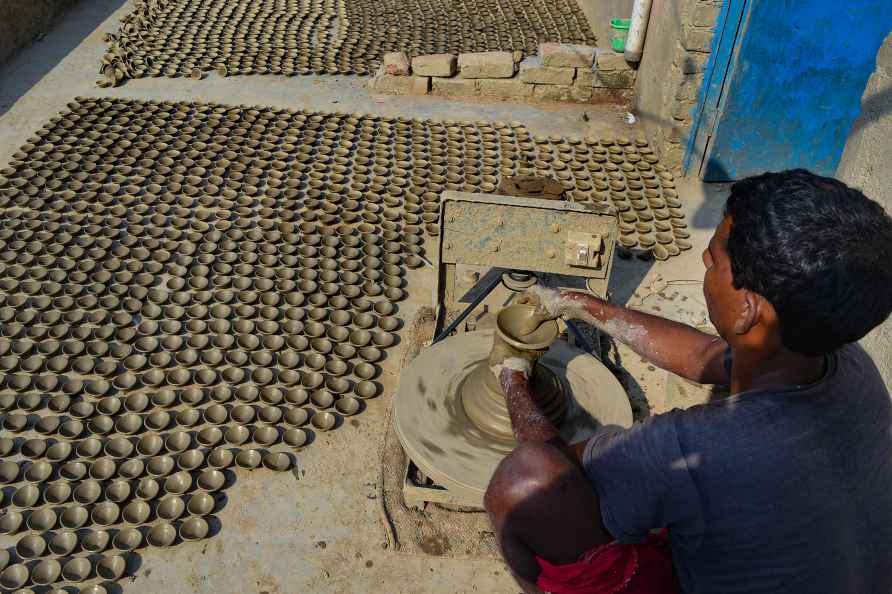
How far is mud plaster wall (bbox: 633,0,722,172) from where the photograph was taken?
7.10 meters

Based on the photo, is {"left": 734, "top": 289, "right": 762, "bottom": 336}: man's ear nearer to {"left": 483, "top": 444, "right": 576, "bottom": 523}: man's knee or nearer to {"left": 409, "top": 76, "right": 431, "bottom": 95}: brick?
{"left": 483, "top": 444, "right": 576, "bottom": 523}: man's knee

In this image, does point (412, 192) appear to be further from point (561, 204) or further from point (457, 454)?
point (457, 454)

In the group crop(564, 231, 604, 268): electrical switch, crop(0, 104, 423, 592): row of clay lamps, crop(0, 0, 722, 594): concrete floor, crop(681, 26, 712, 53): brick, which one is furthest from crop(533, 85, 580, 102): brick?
crop(564, 231, 604, 268): electrical switch

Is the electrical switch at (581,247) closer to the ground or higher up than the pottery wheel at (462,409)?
higher up

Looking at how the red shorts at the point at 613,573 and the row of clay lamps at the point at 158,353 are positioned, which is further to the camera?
the row of clay lamps at the point at 158,353

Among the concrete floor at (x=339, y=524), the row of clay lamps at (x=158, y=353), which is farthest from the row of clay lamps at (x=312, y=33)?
the concrete floor at (x=339, y=524)

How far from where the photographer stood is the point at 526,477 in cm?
220

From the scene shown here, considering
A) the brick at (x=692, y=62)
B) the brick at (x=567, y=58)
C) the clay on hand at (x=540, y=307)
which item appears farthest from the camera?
the brick at (x=567, y=58)

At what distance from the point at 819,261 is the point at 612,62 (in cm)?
801

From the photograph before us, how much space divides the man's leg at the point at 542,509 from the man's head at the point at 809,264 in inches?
26.2

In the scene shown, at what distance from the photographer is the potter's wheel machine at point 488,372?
3.52 metres

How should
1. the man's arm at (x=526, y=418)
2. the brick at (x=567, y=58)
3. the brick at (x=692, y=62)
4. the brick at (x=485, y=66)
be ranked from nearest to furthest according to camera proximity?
the man's arm at (x=526, y=418), the brick at (x=692, y=62), the brick at (x=567, y=58), the brick at (x=485, y=66)

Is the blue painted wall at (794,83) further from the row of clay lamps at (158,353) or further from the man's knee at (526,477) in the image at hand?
the man's knee at (526,477)

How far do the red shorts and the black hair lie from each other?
2.83 feet
